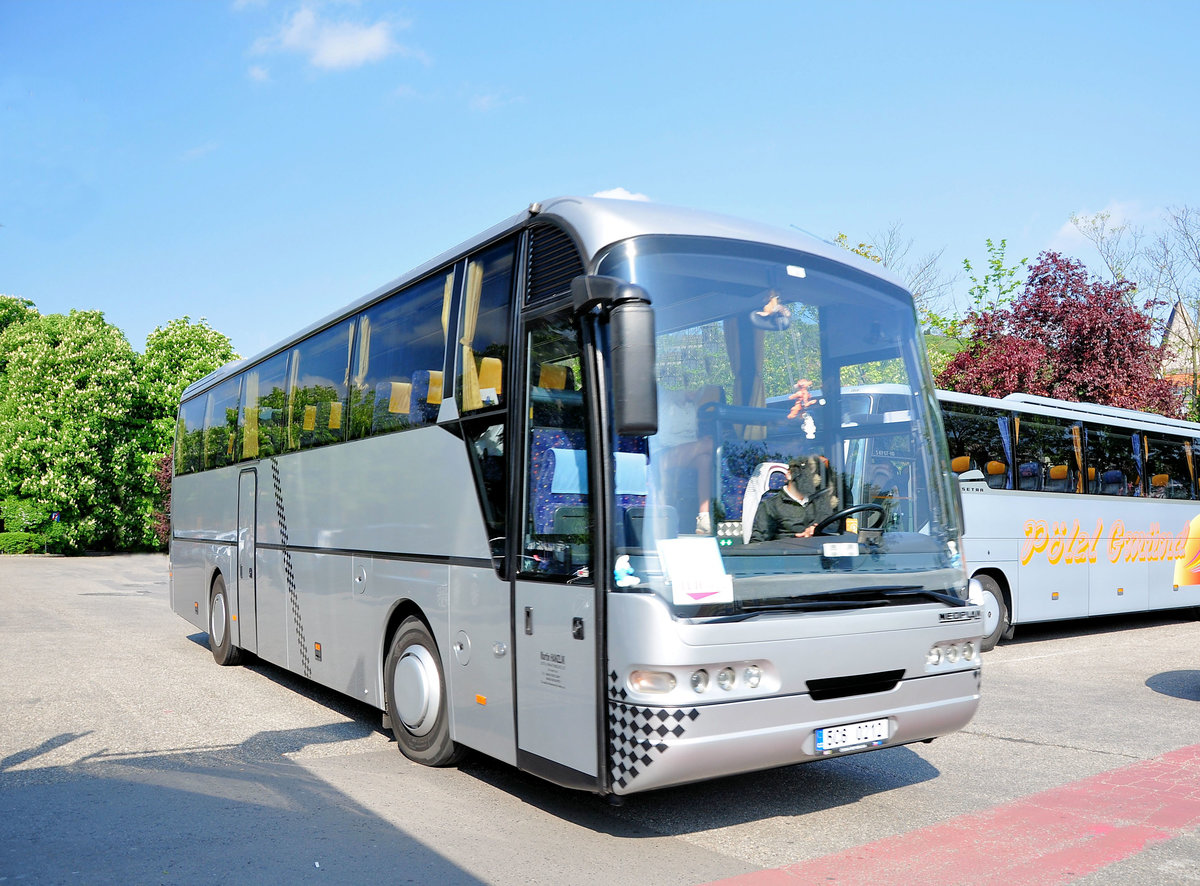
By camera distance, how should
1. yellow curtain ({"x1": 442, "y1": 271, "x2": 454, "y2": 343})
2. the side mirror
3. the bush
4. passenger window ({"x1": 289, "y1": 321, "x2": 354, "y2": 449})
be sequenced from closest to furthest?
the side mirror, yellow curtain ({"x1": 442, "y1": 271, "x2": 454, "y2": 343}), passenger window ({"x1": 289, "y1": 321, "x2": 354, "y2": 449}), the bush

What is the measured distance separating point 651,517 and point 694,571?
0.33 m

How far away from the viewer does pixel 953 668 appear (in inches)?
226

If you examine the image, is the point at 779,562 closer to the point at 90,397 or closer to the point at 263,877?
the point at 263,877

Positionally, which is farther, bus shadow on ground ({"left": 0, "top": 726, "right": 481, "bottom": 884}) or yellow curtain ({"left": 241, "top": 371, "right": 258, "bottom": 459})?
yellow curtain ({"left": 241, "top": 371, "right": 258, "bottom": 459})

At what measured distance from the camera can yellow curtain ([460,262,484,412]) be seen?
20.6ft

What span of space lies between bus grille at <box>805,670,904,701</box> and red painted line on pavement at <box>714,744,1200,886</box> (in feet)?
2.55

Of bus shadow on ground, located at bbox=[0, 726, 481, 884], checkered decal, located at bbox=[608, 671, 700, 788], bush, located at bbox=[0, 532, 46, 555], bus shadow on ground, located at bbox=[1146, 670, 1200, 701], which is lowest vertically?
bus shadow on ground, located at bbox=[1146, 670, 1200, 701]

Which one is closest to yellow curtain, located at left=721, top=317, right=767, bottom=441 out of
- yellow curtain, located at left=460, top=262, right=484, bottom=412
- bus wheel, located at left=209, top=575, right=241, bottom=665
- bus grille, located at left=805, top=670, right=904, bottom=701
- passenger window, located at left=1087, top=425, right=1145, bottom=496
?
bus grille, located at left=805, top=670, right=904, bottom=701

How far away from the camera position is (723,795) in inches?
246

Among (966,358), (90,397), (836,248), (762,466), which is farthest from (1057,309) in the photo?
(90,397)

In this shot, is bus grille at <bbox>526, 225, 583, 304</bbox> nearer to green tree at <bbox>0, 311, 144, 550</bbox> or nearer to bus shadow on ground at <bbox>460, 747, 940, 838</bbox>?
bus shadow on ground at <bbox>460, 747, 940, 838</bbox>

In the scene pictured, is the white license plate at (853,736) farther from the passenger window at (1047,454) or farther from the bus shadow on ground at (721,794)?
the passenger window at (1047,454)

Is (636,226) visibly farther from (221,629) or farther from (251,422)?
(221,629)

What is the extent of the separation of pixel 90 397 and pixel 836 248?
38705mm
